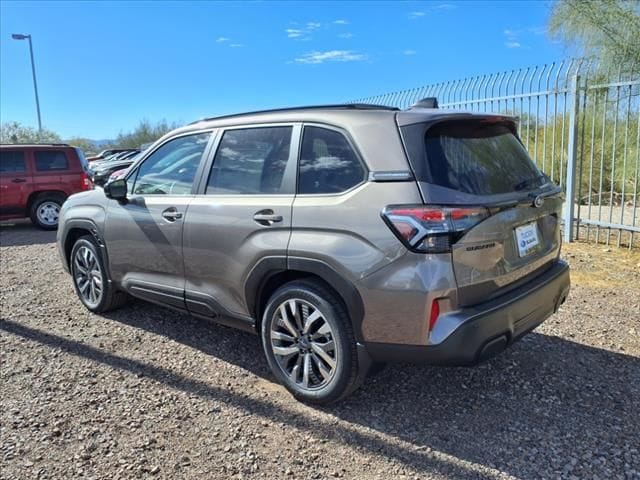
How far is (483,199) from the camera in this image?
2.81 m

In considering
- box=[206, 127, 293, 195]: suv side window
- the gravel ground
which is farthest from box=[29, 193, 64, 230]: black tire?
box=[206, 127, 293, 195]: suv side window

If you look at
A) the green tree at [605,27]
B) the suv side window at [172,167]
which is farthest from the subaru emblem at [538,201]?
the green tree at [605,27]

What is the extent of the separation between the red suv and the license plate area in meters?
10.5

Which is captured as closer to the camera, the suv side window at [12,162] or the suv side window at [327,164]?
the suv side window at [327,164]

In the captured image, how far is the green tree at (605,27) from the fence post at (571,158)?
0.97 meters

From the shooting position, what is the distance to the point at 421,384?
11.8 feet

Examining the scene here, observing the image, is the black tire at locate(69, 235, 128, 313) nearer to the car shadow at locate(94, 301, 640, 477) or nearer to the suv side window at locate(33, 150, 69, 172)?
the car shadow at locate(94, 301, 640, 477)

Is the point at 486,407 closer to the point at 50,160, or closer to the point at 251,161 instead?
the point at 251,161

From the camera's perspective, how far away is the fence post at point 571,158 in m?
7.38

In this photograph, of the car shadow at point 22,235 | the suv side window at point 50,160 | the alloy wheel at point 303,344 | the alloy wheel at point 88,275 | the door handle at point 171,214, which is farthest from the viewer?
the suv side window at point 50,160

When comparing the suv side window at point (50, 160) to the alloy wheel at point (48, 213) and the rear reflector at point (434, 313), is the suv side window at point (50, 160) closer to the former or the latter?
the alloy wheel at point (48, 213)

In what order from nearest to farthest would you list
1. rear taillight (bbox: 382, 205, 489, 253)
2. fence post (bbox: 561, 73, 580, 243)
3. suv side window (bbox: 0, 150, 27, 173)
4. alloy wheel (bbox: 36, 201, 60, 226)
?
rear taillight (bbox: 382, 205, 489, 253) → fence post (bbox: 561, 73, 580, 243) → suv side window (bbox: 0, 150, 27, 173) → alloy wheel (bbox: 36, 201, 60, 226)

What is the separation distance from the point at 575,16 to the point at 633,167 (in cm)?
247

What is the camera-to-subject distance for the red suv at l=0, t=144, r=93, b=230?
35.6 feet
